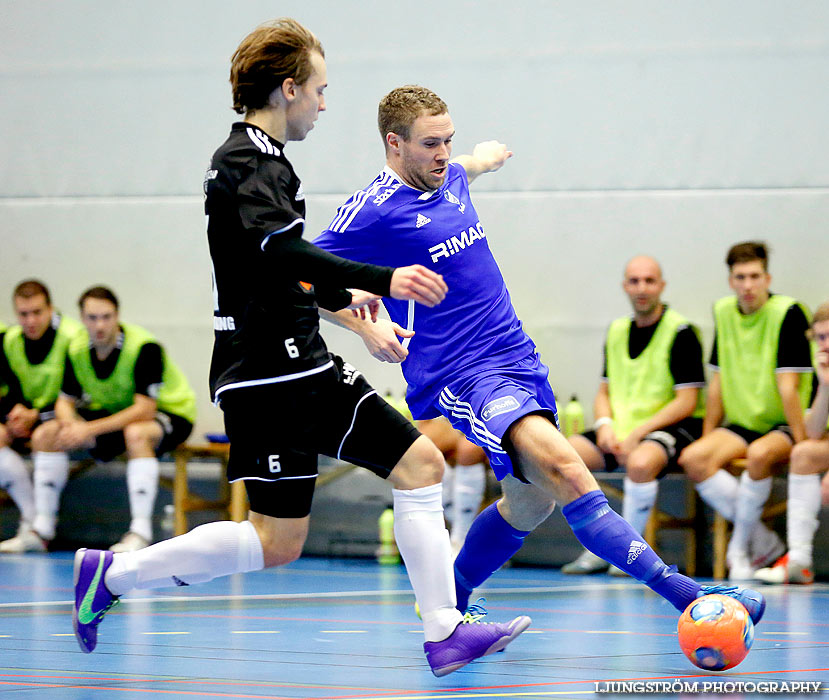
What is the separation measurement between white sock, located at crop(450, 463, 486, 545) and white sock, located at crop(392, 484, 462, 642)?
452 cm

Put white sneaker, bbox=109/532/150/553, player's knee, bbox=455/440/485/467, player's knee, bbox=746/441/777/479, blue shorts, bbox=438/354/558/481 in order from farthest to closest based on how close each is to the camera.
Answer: white sneaker, bbox=109/532/150/553
player's knee, bbox=455/440/485/467
player's knee, bbox=746/441/777/479
blue shorts, bbox=438/354/558/481

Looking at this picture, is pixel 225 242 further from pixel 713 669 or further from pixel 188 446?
pixel 188 446

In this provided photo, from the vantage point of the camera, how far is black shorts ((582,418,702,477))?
8312 millimetres

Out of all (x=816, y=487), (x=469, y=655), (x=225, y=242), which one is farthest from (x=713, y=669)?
(x=816, y=487)

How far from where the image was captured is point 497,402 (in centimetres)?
450

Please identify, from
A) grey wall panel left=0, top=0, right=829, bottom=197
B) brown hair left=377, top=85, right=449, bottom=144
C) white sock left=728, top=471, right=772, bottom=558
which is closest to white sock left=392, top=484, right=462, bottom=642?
brown hair left=377, top=85, right=449, bottom=144

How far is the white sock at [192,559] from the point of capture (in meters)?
4.05

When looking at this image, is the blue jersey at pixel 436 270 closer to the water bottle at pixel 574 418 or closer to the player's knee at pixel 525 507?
the player's knee at pixel 525 507

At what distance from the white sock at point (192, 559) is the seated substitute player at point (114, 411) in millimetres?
5095

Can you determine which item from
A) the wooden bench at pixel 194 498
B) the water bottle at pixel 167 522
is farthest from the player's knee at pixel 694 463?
the water bottle at pixel 167 522

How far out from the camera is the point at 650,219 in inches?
369

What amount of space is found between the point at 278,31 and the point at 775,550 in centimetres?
541

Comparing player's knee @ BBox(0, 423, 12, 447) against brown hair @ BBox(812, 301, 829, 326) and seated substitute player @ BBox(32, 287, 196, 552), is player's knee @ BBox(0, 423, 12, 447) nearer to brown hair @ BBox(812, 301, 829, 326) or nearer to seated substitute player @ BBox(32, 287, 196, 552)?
seated substitute player @ BBox(32, 287, 196, 552)

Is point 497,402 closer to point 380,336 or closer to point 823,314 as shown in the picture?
point 380,336
